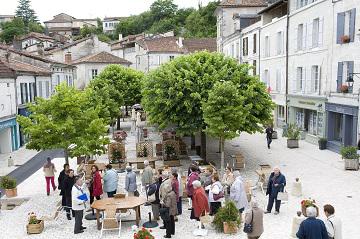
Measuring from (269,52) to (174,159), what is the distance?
59.8 ft

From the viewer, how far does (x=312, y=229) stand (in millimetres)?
8211

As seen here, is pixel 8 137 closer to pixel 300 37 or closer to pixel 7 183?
pixel 7 183

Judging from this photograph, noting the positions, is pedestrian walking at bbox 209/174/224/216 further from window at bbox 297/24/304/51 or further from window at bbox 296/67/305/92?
window at bbox 297/24/304/51

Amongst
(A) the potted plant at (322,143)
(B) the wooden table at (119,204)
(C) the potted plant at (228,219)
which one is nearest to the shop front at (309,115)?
(A) the potted plant at (322,143)

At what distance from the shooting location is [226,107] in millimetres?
18781

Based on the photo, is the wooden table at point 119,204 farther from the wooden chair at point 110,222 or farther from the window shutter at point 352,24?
the window shutter at point 352,24

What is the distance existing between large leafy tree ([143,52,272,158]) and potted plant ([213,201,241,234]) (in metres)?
8.13

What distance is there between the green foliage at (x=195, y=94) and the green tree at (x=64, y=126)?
5.26 m

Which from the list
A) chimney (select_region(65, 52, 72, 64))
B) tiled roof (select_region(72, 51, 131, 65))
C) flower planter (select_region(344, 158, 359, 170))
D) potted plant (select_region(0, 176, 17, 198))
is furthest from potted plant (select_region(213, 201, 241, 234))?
chimney (select_region(65, 52, 72, 64))

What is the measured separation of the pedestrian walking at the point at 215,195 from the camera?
13.3 m

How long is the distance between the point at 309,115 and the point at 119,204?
68.5 ft

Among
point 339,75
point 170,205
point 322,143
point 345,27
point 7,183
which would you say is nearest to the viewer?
point 170,205

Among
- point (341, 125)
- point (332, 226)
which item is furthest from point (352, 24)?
point (332, 226)

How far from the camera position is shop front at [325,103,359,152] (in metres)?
23.3
